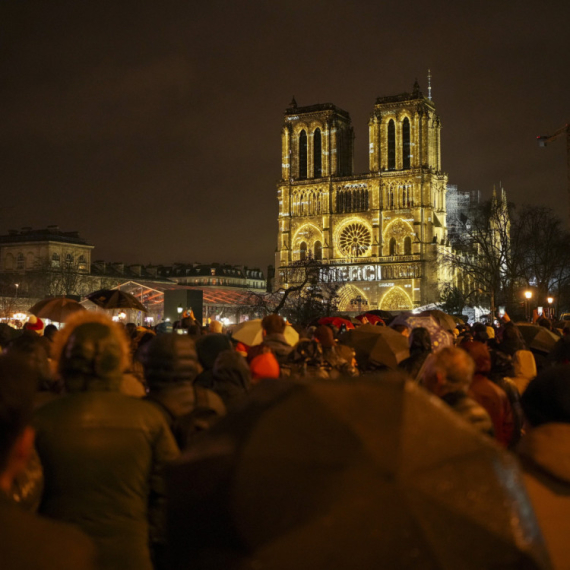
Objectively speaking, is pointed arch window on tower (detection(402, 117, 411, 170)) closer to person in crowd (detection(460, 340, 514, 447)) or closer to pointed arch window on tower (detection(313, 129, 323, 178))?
pointed arch window on tower (detection(313, 129, 323, 178))

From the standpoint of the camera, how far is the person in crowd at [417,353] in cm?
630

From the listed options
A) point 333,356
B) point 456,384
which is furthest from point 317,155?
point 456,384

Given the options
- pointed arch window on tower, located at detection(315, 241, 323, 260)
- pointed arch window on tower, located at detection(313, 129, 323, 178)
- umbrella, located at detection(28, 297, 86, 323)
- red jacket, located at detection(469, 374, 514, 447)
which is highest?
pointed arch window on tower, located at detection(313, 129, 323, 178)

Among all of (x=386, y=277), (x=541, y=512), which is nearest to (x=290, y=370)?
(x=541, y=512)

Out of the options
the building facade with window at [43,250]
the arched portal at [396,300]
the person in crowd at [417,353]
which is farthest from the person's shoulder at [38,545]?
the building facade with window at [43,250]

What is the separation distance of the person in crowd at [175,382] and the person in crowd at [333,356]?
307 centimetres

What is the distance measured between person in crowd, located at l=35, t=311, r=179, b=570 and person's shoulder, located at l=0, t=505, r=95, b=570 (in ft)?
3.44

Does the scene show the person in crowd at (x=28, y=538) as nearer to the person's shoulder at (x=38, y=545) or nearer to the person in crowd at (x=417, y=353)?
the person's shoulder at (x=38, y=545)

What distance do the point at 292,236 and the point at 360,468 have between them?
70661mm

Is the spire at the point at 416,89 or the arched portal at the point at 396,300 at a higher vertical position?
the spire at the point at 416,89

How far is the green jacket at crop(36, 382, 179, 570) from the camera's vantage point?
8.83 feet

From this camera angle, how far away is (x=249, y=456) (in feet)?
4.80

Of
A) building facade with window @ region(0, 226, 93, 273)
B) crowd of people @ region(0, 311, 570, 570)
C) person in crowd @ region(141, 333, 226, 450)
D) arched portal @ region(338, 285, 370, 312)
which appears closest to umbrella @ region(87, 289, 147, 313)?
crowd of people @ region(0, 311, 570, 570)

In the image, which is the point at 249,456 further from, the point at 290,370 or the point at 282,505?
the point at 290,370
